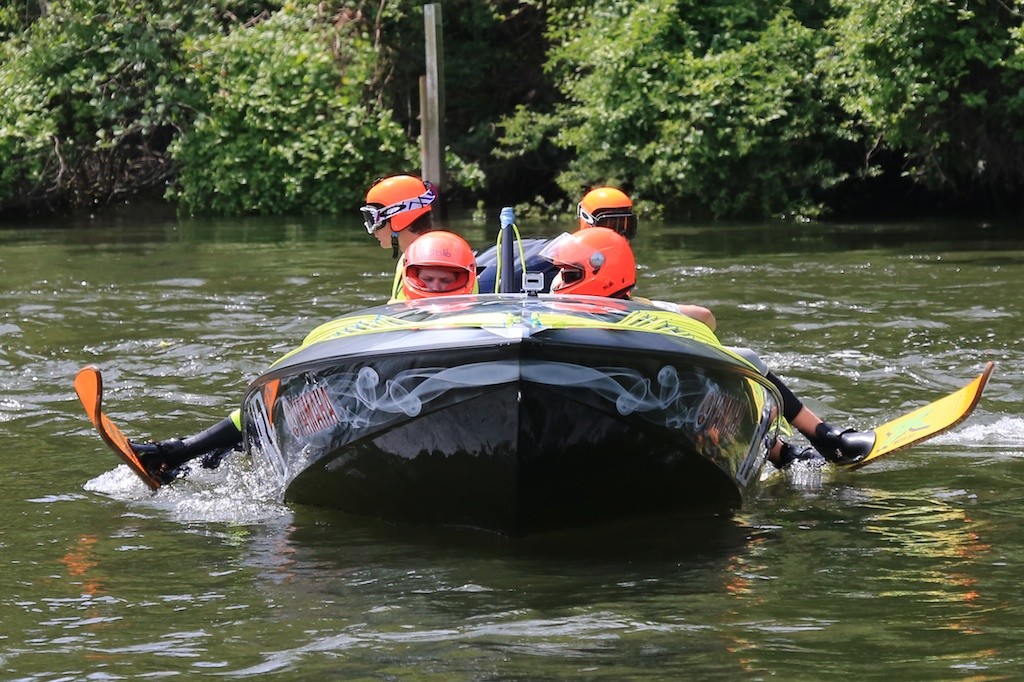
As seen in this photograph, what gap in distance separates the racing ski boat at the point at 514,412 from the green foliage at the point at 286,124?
18407mm

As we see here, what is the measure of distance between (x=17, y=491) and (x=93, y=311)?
269 inches

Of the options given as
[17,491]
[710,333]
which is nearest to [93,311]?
[17,491]

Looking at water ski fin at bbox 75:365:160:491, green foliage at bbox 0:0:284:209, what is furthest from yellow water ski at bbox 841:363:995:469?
green foliage at bbox 0:0:284:209

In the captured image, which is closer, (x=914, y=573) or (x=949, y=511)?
(x=914, y=573)

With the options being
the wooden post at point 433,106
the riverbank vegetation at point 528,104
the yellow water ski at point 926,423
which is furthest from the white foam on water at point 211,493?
the riverbank vegetation at point 528,104

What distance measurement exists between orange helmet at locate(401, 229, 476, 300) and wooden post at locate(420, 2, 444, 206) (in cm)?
1188

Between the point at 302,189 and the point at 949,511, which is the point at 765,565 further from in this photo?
the point at 302,189

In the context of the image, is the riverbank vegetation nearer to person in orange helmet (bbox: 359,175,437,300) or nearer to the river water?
the river water

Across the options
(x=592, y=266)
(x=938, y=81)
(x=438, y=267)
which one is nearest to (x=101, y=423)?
(x=438, y=267)

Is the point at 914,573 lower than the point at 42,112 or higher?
lower

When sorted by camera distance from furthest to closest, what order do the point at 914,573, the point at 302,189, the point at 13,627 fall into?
1. the point at 302,189
2. the point at 914,573
3. the point at 13,627

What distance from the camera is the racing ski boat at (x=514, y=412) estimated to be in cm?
558

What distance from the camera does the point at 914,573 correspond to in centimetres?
546

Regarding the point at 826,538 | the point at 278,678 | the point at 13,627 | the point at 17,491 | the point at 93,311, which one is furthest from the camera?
the point at 93,311
